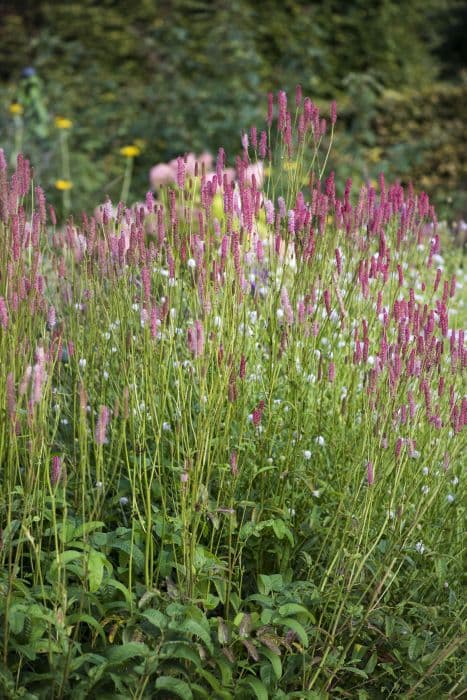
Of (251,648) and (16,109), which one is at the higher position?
(16,109)

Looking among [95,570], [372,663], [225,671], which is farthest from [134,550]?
[372,663]

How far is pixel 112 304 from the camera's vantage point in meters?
2.76

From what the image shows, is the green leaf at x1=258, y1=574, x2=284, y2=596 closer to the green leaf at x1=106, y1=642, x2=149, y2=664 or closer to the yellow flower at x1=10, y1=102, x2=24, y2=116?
the green leaf at x1=106, y1=642, x2=149, y2=664

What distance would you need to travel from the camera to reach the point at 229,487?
253 cm

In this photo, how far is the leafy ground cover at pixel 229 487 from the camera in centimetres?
213

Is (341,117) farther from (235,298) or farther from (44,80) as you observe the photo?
(235,298)

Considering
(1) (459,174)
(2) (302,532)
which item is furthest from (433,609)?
(1) (459,174)

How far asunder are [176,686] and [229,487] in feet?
2.17

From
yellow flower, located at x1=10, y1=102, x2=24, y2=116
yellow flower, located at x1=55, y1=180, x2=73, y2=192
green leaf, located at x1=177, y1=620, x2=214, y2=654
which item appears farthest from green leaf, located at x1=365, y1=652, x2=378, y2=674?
yellow flower, located at x1=10, y1=102, x2=24, y2=116

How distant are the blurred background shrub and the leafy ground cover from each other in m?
4.65

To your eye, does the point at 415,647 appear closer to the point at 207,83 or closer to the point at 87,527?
the point at 87,527

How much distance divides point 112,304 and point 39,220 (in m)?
0.34

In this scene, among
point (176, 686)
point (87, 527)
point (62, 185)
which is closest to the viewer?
point (176, 686)

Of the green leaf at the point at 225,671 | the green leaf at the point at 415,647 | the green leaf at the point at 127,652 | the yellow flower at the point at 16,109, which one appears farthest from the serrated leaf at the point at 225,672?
the yellow flower at the point at 16,109
